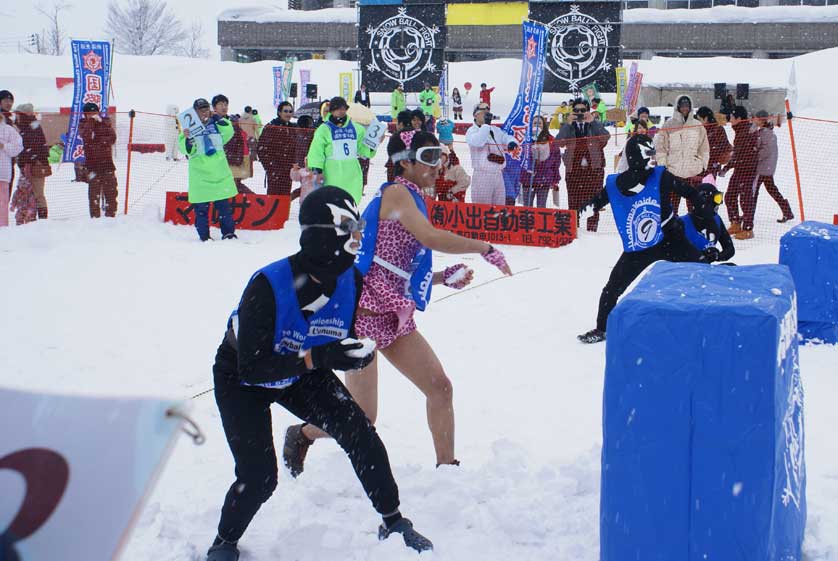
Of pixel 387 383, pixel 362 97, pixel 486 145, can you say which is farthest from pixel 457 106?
pixel 387 383

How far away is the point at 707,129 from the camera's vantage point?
11500 mm

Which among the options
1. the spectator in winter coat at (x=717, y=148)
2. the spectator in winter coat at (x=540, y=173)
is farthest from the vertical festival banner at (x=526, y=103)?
the spectator in winter coat at (x=717, y=148)

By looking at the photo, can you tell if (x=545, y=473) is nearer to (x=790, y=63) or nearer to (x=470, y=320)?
(x=470, y=320)

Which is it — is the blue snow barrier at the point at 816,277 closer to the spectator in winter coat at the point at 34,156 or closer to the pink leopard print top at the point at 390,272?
the pink leopard print top at the point at 390,272

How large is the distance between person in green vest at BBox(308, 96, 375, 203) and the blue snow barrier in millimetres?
5276

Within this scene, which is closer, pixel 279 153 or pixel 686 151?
pixel 686 151

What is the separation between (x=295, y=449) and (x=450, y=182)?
320 inches

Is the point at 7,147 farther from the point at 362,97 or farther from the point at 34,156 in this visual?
the point at 362,97

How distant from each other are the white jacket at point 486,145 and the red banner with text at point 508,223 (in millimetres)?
826

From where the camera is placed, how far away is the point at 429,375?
4.04 m

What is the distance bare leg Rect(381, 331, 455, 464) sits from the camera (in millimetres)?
4035

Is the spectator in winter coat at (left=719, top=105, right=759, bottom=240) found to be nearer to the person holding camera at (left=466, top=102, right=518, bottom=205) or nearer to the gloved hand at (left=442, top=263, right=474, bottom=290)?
the person holding camera at (left=466, top=102, right=518, bottom=205)

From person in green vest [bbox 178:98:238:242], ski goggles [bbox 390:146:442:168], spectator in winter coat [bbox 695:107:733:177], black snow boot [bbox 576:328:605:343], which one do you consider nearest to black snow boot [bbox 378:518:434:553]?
ski goggles [bbox 390:146:442:168]

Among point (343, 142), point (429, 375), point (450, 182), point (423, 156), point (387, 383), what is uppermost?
point (423, 156)
